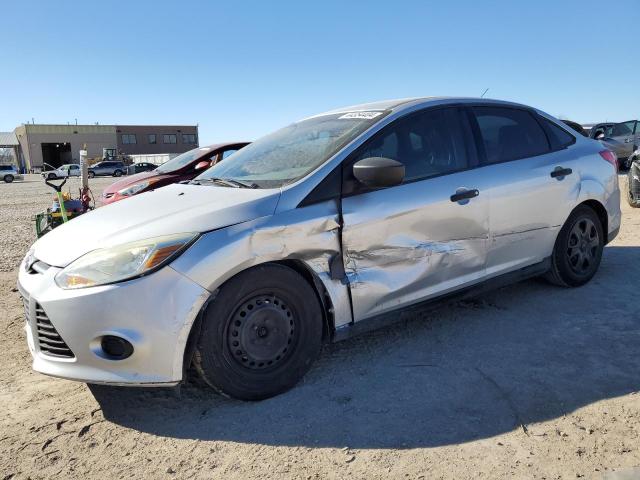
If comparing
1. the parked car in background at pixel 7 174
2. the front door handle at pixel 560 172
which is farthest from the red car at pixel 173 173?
the parked car in background at pixel 7 174

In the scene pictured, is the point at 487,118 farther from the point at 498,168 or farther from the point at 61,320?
the point at 61,320

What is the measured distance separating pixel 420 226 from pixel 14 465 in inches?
101

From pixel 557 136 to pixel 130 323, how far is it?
3.77 meters

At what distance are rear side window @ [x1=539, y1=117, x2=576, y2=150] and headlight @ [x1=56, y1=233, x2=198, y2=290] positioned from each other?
3.24 metres

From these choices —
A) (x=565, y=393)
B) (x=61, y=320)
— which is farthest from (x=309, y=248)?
(x=565, y=393)

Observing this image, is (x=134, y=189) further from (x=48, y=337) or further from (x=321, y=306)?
(x=321, y=306)

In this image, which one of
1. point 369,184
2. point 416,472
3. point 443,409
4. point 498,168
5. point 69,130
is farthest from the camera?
point 69,130

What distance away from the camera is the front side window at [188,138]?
81.5 m

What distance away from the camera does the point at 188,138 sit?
81.8 meters

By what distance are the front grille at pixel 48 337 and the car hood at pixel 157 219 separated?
288 millimetres

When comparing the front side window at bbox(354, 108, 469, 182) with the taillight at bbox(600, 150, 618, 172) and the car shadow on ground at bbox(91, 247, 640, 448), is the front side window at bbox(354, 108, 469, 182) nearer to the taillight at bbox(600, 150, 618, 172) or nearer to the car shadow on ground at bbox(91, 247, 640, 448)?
the car shadow on ground at bbox(91, 247, 640, 448)

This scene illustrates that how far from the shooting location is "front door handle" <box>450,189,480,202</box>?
138 inches

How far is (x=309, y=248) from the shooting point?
2.94m

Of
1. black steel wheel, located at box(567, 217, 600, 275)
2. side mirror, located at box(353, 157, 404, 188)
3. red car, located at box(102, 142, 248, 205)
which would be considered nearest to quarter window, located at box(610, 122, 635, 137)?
red car, located at box(102, 142, 248, 205)
